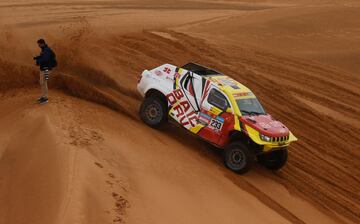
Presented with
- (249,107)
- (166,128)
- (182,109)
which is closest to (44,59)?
(166,128)

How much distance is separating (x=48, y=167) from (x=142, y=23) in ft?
53.2

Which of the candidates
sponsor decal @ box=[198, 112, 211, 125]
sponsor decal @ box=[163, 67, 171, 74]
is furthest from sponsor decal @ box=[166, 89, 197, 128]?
sponsor decal @ box=[163, 67, 171, 74]

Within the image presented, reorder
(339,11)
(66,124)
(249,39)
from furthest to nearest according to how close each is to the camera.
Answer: (339,11)
(249,39)
(66,124)

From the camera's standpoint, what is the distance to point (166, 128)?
1473 cm

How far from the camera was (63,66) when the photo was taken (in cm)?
1714

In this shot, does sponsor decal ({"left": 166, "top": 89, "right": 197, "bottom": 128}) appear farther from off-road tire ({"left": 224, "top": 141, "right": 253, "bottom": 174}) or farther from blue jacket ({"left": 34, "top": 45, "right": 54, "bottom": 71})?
blue jacket ({"left": 34, "top": 45, "right": 54, "bottom": 71})

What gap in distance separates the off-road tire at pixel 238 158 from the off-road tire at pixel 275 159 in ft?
3.46

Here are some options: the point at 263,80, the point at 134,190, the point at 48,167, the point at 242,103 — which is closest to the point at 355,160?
the point at 242,103

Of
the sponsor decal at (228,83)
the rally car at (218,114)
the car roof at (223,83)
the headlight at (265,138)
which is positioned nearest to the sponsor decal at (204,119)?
the rally car at (218,114)

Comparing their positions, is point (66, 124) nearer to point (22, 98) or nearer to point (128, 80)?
point (22, 98)

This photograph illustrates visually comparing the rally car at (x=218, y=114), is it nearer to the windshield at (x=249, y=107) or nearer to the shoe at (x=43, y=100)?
the windshield at (x=249, y=107)

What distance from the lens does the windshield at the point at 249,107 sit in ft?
43.7

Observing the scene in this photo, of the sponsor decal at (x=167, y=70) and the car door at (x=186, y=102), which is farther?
the sponsor decal at (x=167, y=70)

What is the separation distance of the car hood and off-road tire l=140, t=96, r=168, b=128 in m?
2.25
